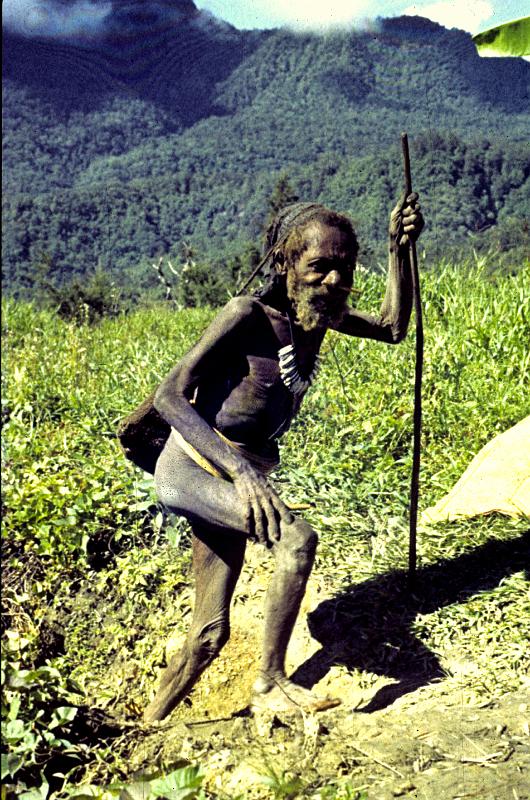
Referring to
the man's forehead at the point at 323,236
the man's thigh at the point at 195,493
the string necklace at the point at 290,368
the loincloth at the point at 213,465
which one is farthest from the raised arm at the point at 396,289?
the man's thigh at the point at 195,493

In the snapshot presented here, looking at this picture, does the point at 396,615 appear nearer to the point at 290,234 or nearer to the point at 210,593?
the point at 210,593

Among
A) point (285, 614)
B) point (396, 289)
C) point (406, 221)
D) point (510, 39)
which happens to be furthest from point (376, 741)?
point (510, 39)

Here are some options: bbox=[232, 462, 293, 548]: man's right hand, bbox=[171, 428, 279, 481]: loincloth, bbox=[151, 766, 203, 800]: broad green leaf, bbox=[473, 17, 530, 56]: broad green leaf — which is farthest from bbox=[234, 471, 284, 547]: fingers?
bbox=[473, 17, 530, 56]: broad green leaf

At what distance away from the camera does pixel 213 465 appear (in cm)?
291

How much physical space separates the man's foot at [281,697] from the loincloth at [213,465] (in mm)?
664

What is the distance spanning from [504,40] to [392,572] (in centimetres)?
253

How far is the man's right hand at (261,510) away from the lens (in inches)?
105

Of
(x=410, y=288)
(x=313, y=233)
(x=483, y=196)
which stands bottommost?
(x=483, y=196)

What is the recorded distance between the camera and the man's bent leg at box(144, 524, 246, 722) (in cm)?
309

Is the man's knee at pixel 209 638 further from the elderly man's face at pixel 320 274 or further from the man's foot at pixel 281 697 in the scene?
the elderly man's face at pixel 320 274

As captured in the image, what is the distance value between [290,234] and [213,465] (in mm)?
766

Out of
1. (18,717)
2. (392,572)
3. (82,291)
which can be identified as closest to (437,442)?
(392,572)

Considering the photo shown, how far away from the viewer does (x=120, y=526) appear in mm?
4312

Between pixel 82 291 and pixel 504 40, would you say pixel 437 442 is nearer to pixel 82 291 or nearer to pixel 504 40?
pixel 504 40
